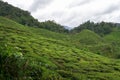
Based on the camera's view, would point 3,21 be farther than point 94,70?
Yes

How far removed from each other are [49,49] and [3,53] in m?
101

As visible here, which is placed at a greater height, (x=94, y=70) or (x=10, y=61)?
(x=10, y=61)

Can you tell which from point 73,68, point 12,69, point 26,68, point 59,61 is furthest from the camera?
point 59,61

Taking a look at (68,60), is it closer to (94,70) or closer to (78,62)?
(78,62)

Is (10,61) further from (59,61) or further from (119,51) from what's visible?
(119,51)

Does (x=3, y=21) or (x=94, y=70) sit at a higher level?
(x=3, y=21)

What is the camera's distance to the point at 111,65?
4606 inches

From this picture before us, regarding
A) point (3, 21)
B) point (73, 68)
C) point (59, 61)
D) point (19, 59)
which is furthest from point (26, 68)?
point (3, 21)

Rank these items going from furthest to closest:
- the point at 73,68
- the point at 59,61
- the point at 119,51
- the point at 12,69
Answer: the point at 119,51
the point at 59,61
the point at 73,68
the point at 12,69

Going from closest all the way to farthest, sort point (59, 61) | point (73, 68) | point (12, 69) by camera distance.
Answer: point (12, 69), point (73, 68), point (59, 61)

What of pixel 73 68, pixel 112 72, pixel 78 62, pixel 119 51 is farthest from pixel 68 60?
pixel 119 51

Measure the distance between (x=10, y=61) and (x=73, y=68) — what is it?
254ft

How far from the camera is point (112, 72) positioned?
105500 mm

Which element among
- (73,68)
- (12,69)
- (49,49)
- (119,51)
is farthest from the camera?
(119,51)
